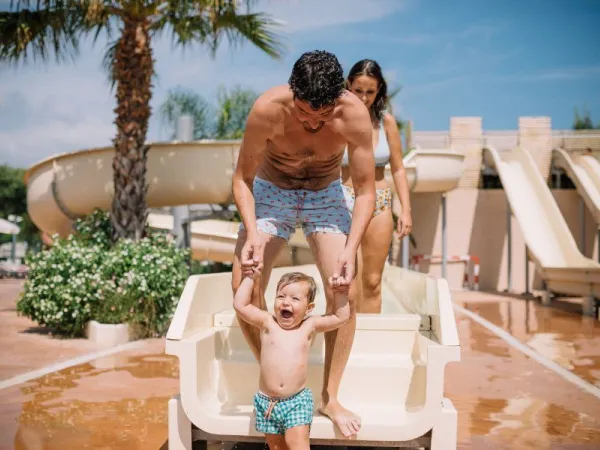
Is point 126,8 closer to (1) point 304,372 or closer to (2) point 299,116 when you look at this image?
Answer: (2) point 299,116

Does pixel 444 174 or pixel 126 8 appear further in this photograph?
pixel 444 174

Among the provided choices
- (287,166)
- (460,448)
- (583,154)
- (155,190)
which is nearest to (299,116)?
(287,166)

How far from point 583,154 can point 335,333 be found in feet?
53.4

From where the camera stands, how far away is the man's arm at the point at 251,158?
9.23ft

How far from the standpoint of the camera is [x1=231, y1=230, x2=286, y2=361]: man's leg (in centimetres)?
286

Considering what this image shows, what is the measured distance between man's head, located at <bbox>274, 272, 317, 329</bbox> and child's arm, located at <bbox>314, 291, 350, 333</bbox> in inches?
3.3

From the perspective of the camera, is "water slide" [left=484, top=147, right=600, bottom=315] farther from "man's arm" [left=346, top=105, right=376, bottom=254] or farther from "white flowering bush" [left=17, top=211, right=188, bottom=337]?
"man's arm" [left=346, top=105, right=376, bottom=254]

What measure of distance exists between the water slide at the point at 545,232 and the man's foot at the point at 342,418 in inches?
323

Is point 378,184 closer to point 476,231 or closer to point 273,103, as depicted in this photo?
point 273,103

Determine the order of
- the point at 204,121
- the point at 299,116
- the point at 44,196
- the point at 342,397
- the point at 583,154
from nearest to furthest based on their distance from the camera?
the point at 299,116 < the point at 342,397 < the point at 44,196 < the point at 583,154 < the point at 204,121

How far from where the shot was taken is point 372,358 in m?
3.20

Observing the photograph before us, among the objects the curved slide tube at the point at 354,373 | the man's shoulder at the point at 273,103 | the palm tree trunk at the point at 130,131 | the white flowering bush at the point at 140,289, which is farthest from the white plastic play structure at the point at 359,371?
the palm tree trunk at the point at 130,131

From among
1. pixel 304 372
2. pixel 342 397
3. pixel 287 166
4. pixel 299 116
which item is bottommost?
pixel 342 397

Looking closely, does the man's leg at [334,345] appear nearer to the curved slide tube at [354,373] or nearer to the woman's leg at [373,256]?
the curved slide tube at [354,373]
